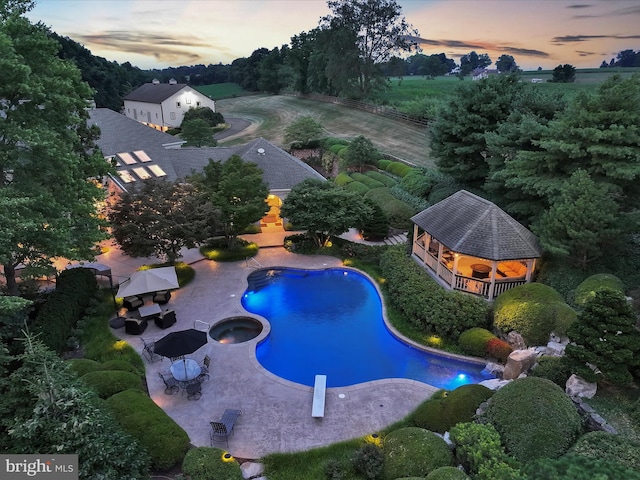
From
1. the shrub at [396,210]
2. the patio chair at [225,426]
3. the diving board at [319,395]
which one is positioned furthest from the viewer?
the shrub at [396,210]

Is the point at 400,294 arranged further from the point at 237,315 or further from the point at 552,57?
the point at 552,57

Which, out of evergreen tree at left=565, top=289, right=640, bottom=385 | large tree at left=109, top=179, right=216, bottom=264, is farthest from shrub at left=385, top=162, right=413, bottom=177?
evergreen tree at left=565, top=289, right=640, bottom=385

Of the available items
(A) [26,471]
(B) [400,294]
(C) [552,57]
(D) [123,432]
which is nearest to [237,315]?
(B) [400,294]

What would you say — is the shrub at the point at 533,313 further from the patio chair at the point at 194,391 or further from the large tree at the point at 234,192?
the large tree at the point at 234,192

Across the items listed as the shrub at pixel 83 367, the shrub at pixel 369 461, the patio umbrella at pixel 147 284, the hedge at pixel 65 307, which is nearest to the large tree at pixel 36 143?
the hedge at pixel 65 307

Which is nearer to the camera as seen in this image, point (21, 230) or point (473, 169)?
point (21, 230)

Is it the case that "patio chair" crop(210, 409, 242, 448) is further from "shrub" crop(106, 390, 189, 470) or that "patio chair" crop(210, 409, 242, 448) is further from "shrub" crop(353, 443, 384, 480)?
"shrub" crop(353, 443, 384, 480)
